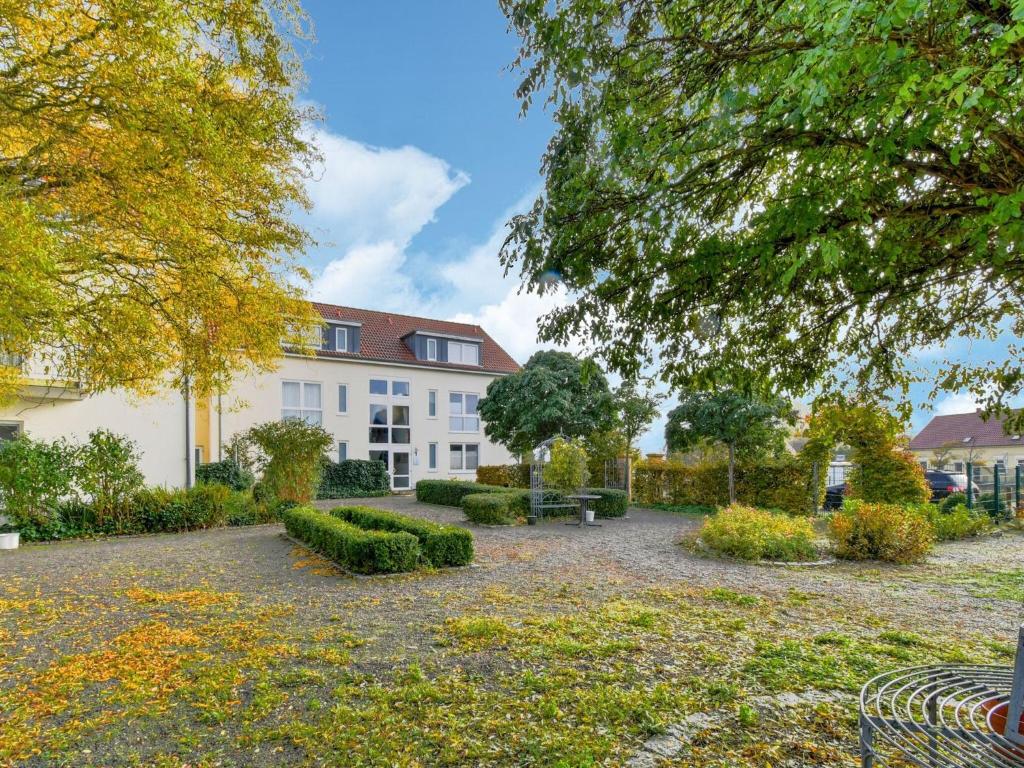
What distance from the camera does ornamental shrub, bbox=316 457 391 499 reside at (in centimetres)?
2342

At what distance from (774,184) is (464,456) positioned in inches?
1002

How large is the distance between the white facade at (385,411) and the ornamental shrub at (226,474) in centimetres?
195

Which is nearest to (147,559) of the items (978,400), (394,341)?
(978,400)

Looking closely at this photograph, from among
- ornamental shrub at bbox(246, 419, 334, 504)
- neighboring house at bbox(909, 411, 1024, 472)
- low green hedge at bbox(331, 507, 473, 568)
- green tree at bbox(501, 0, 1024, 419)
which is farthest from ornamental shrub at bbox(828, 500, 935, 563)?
neighboring house at bbox(909, 411, 1024, 472)

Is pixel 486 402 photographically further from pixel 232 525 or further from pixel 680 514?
pixel 232 525

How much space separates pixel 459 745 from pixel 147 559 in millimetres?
8860

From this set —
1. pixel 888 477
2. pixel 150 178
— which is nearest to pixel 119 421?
pixel 150 178

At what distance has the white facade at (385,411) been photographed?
974 inches

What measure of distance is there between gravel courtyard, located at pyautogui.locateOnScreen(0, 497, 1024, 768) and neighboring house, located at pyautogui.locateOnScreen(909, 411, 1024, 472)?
105 ft

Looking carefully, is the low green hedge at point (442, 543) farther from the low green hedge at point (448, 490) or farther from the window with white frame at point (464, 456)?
the window with white frame at point (464, 456)

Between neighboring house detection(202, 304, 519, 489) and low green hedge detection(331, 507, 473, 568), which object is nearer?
low green hedge detection(331, 507, 473, 568)

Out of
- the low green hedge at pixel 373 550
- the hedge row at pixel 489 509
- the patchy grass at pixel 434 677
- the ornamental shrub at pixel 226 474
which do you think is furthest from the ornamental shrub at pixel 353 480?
the patchy grass at pixel 434 677

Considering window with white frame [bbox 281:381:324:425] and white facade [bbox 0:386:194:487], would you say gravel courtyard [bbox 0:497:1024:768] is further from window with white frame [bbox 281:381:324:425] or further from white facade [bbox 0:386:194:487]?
window with white frame [bbox 281:381:324:425]

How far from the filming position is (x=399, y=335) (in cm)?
3058
